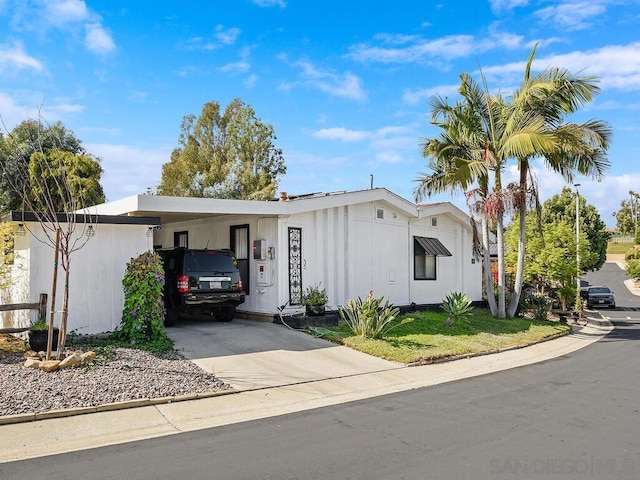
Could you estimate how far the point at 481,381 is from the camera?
9883 mm

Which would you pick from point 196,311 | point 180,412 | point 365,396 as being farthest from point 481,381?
point 196,311

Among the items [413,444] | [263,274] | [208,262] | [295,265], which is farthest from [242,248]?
[413,444]

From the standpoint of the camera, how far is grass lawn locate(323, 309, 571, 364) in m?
11.8

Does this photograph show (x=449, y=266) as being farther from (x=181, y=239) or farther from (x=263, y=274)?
(x=181, y=239)

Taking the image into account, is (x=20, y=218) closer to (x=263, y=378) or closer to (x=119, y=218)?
(x=119, y=218)

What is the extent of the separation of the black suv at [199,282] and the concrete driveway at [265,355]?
0.54 metres

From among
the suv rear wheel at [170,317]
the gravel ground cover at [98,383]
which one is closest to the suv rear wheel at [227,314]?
the suv rear wheel at [170,317]

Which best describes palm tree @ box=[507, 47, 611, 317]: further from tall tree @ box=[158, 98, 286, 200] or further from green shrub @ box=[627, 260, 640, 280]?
green shrub @ box=[627, 260, 640, 280]

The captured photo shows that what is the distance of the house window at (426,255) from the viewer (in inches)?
728

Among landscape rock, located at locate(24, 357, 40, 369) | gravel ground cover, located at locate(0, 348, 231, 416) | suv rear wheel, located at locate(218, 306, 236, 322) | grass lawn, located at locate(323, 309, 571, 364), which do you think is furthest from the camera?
suv rear wheel, located at locate(218, 306, 236, 322)

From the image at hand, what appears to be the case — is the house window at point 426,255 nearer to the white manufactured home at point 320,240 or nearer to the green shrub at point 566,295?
the white manufactured home at point 320,240

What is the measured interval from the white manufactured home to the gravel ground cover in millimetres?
2862

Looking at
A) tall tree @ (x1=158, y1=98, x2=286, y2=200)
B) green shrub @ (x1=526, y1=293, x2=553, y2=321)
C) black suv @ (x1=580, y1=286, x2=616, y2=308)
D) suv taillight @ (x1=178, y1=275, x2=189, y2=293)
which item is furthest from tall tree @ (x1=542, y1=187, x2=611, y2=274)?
suv taillight @ (x1=178, y1=275, x2=189, y2=293)

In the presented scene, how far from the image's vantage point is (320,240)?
15.1 meters
